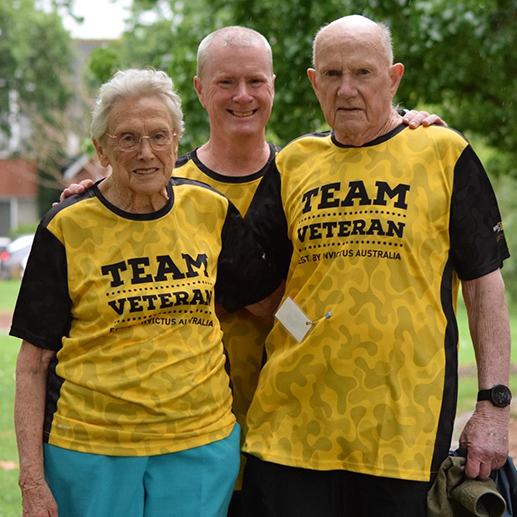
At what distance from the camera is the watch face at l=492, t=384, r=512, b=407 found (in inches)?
121

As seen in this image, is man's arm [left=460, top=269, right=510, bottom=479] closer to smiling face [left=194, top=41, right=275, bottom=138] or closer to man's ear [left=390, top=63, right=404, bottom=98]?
man's ear [left=390, top=63, right=404, bottom=98]

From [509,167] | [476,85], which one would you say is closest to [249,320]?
[476,85]

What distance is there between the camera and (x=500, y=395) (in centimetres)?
308

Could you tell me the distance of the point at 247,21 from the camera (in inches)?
320

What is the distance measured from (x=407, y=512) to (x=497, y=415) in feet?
1.54

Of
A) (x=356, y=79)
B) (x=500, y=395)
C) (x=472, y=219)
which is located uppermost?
(x=356, y=79)

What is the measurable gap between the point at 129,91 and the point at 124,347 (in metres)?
0.90

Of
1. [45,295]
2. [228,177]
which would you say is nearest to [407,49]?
[228,177]

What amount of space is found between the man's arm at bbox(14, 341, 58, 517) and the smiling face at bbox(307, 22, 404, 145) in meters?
1.38

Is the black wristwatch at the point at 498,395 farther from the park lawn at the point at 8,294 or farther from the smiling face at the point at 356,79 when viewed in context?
the park lawn at the point at 8,294

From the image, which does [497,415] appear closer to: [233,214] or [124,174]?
[233,214]

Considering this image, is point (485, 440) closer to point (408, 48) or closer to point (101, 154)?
point (101, 154)

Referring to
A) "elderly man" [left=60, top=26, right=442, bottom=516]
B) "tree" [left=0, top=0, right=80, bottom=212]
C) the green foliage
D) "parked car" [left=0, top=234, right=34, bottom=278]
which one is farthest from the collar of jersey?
the green foliage

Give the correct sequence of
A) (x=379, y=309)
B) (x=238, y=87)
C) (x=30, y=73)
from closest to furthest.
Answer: (x=379, y=309) < (x=238, y=87) < (x=30, y=73)
